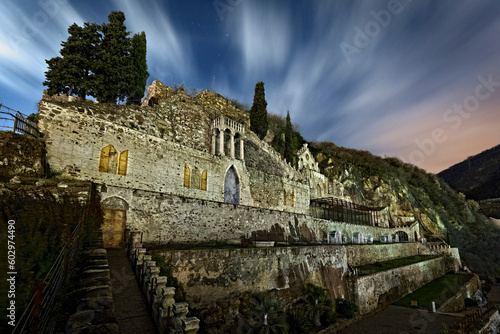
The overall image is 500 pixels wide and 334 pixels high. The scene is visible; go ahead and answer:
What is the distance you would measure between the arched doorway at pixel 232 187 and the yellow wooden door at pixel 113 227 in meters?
13.5

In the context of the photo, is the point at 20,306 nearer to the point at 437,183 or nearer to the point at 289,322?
the point at 289,322

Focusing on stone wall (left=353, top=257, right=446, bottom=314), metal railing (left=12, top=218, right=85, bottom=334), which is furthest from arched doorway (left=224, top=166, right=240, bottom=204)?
metal railing (left=12, top=218, right=85, bottom=334)

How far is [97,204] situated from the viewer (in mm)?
12242

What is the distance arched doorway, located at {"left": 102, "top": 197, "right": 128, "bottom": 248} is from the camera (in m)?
12.2

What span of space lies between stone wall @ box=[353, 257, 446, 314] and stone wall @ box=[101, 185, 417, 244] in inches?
248

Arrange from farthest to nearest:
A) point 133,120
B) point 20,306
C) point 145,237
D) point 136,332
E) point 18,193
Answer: point 133,120 < point 145,237 < point 18,193 < point 136,332 < point 20,306

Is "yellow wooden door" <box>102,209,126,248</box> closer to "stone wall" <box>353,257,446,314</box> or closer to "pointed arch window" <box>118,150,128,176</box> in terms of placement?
"pointed arch window" <box>118,150,128,176</box>

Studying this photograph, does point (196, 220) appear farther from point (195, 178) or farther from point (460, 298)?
point (460, 298)

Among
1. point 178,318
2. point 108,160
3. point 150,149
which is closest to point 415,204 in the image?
point 150,149

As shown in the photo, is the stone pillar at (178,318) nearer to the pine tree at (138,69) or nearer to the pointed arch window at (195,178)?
the pointed arch window at (195,178)

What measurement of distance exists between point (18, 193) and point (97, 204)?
3737 millimetres

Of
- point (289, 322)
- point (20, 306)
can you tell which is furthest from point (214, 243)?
point (20, 306)

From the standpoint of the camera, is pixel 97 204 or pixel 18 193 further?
pixel 97 204

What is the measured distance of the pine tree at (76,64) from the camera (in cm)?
1933
